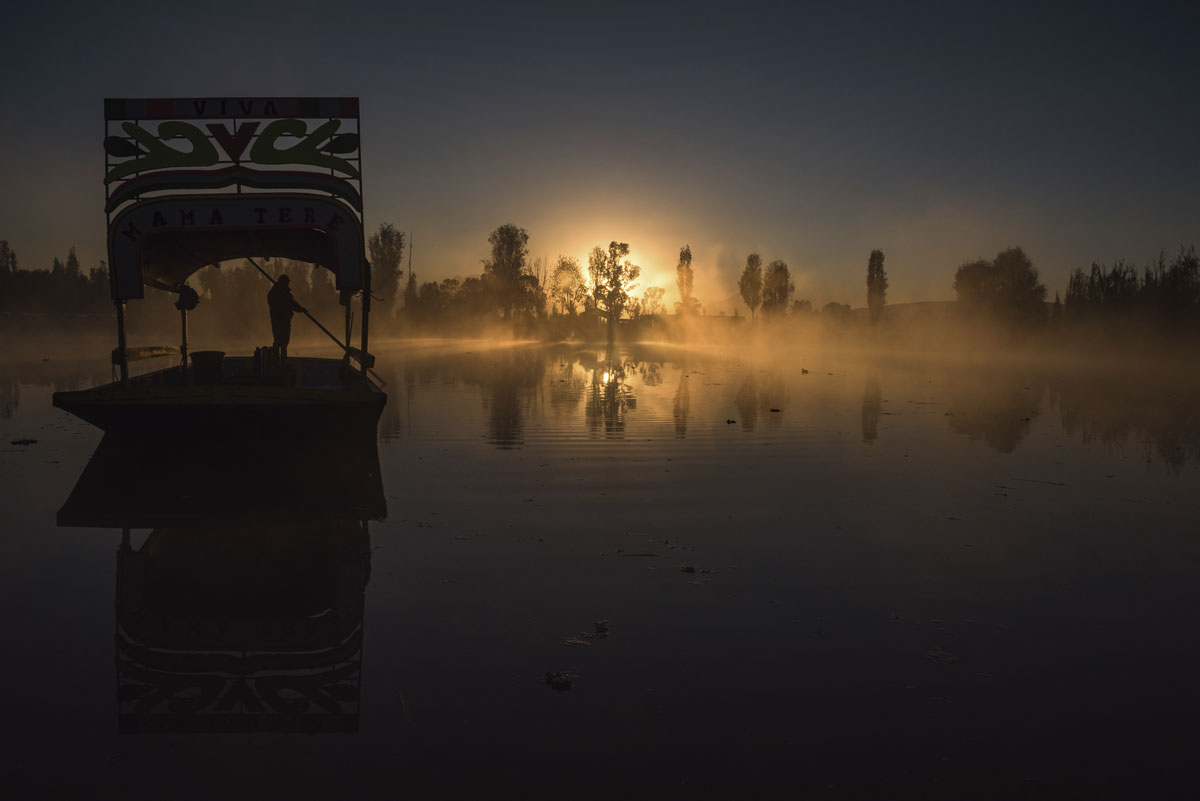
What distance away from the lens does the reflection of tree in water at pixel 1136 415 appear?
15.5m

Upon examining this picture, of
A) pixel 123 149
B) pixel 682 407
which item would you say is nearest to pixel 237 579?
pixel 123 149

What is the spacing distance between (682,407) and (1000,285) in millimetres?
76748

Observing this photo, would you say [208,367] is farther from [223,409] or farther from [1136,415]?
[1136,415]

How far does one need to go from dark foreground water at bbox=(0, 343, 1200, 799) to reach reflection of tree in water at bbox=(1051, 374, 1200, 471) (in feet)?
11.9

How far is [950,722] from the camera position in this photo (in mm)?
4316

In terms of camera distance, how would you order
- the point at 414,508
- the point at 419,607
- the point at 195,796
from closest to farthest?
the point at 195,796
the point at 419,607
the point at 414,508

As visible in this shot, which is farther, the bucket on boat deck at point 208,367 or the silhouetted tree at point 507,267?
the silhouetted tree at point 507,267

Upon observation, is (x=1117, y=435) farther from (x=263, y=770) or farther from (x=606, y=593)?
(x=263, y=770)

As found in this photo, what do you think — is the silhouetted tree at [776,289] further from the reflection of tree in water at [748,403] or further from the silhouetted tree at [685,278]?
the reflection of tree in water at [748,403]

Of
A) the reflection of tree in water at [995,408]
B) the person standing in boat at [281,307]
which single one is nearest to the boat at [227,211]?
the person standing in boat at [281,307]

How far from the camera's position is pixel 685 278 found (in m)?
121

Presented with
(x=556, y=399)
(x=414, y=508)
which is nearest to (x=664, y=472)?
(x=414, y=508)

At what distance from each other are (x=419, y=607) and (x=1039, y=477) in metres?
10.2

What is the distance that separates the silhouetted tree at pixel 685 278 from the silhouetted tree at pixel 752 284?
8.65 meters
